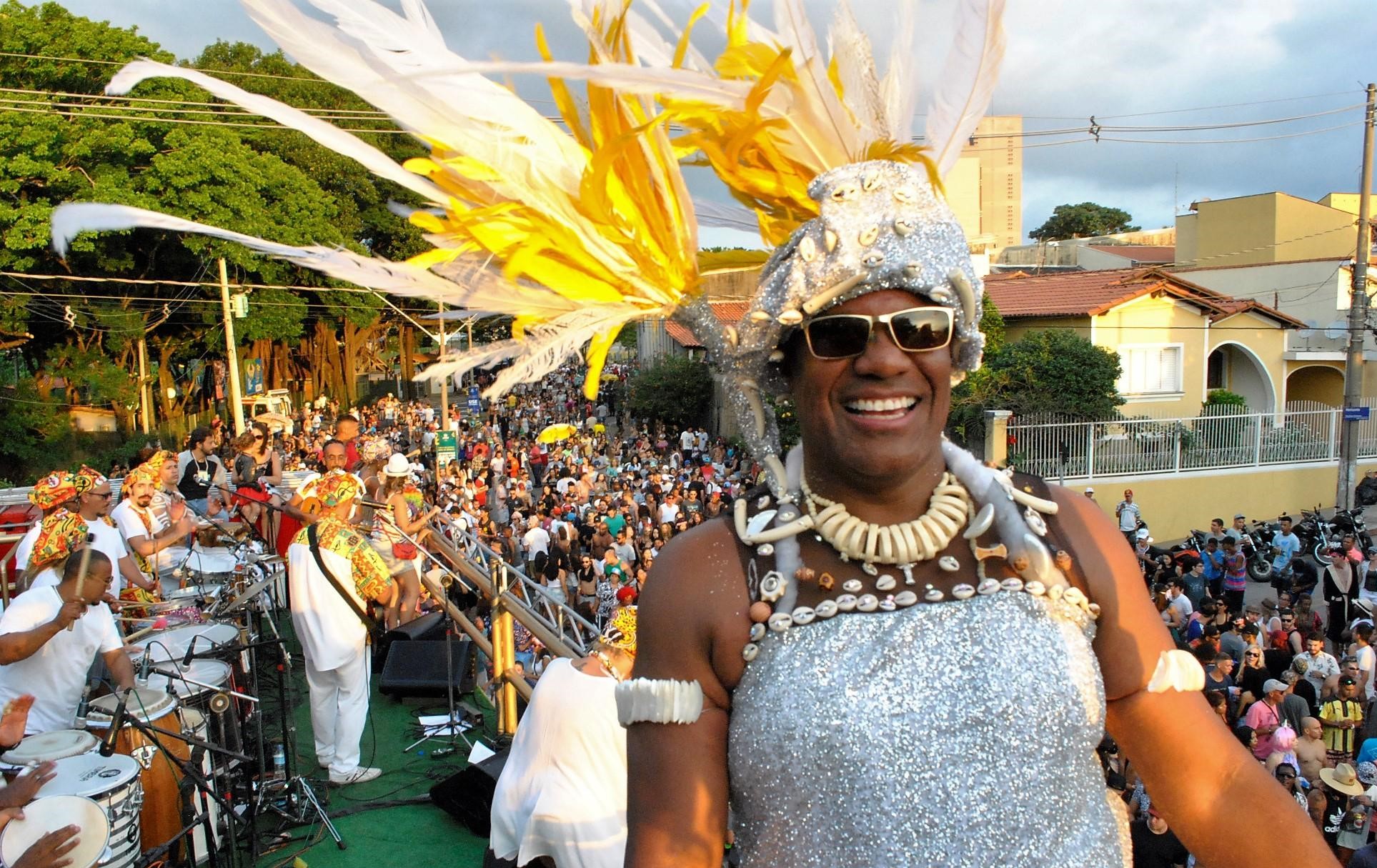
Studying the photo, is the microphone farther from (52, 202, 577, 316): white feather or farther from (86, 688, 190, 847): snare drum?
(52, 202, 577, 316): white feather

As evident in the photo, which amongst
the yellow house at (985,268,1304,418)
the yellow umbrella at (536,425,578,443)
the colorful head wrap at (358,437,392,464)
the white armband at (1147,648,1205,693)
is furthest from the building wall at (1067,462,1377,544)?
the white armband at (1147,648,1205,693)

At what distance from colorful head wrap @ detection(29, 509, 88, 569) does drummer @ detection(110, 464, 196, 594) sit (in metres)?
1.11

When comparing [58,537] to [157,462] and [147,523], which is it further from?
[157,462]

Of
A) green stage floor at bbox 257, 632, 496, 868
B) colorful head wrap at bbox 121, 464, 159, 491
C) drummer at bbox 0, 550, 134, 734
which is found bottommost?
green stage floor at bbox 257, 632, 496, 868

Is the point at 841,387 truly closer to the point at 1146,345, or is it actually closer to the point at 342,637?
the point at 342,637

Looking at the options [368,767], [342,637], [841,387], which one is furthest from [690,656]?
[368,767]

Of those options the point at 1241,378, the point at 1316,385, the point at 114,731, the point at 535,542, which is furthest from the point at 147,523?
the point at 1316,385

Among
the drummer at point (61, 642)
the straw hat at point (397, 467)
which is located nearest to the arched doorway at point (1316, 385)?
the straw hat at point (397, 467)

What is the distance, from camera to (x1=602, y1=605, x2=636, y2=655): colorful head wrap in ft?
14.9

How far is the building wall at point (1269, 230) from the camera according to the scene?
2969 cm

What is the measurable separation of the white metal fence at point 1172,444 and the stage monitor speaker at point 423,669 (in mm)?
12065

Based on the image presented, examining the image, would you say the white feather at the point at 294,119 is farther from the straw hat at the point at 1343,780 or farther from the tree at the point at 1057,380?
the tree at the point at 1057,380

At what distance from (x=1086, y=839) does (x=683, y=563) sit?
2.58ft

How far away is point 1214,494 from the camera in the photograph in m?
18.5
